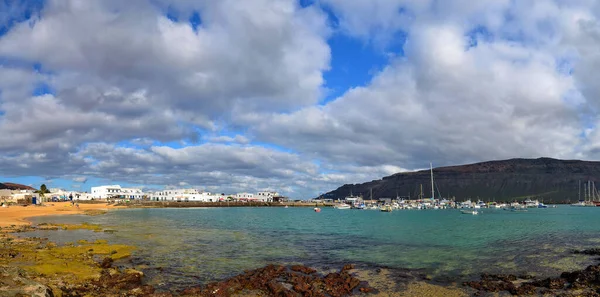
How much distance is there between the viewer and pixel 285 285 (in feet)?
78.0

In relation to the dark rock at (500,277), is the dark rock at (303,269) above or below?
above

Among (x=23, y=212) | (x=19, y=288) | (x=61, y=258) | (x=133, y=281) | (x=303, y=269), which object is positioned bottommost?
(x=23, y=212)

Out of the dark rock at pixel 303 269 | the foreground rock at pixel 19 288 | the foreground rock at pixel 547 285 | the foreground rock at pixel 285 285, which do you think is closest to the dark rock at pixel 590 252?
the foreground rock at pixel 547 285

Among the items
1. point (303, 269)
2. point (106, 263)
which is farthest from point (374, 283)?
point (106, 263)

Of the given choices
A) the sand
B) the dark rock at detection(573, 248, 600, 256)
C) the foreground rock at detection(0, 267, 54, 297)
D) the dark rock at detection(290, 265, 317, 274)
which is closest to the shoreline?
the dark rock at detection(290, 265, 317, 274)

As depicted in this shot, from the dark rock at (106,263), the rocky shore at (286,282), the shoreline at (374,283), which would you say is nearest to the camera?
the rocky shore at (286,282)

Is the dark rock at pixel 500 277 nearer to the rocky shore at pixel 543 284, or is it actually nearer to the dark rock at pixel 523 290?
the rocky shore at pixel 543 284

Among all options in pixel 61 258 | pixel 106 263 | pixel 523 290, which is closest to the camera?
pixel 523 290

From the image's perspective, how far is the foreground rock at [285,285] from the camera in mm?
21891

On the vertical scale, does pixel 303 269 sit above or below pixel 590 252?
above

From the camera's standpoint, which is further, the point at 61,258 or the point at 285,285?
the point at 61,258

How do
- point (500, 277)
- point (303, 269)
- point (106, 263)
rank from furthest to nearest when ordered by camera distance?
point (303, 269), point (106, 263), point (500, 277)

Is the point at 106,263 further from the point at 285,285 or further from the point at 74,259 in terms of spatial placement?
the point at 285,285

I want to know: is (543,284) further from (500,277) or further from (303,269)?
(303,269)
